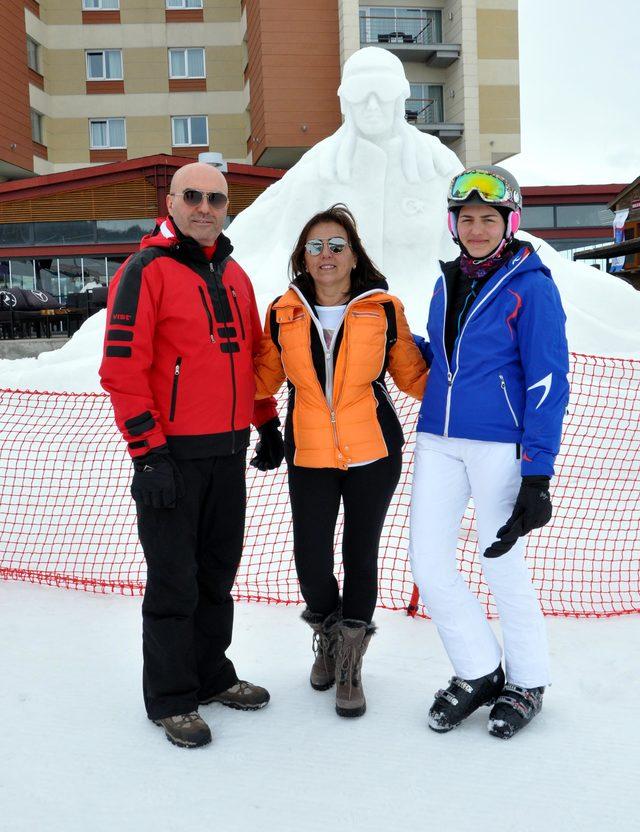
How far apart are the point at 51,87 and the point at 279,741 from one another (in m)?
28.2

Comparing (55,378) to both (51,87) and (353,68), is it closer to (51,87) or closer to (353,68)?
(353,68)

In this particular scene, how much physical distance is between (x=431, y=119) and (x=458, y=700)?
25.1m

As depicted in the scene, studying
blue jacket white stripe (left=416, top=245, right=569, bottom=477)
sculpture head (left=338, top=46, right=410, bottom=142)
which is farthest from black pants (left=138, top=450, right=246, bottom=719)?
sculpture head (left=338, top=46, right=410, bottom=142)

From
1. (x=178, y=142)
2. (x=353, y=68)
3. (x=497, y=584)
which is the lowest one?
(x=497, y=584)

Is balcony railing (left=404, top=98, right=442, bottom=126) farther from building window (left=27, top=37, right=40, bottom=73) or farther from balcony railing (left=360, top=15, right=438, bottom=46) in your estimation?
building window (left=27, top=37, right=40, bottom=73)

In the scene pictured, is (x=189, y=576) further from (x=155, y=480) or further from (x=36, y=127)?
(x=36, y=127)

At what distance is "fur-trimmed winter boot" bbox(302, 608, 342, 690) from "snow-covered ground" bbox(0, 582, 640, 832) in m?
0.05

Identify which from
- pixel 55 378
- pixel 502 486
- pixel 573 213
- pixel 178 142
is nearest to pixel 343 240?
pixel 502 486

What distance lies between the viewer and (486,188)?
2234 millimetres

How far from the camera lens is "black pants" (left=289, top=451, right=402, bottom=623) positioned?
2.38m

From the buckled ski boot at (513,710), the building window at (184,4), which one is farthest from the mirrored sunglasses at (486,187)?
the building window at (184,4)

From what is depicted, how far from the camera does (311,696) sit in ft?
8.41

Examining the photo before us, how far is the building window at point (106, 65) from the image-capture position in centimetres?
2567

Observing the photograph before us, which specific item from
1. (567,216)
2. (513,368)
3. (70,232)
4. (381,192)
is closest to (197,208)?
(513,368)
